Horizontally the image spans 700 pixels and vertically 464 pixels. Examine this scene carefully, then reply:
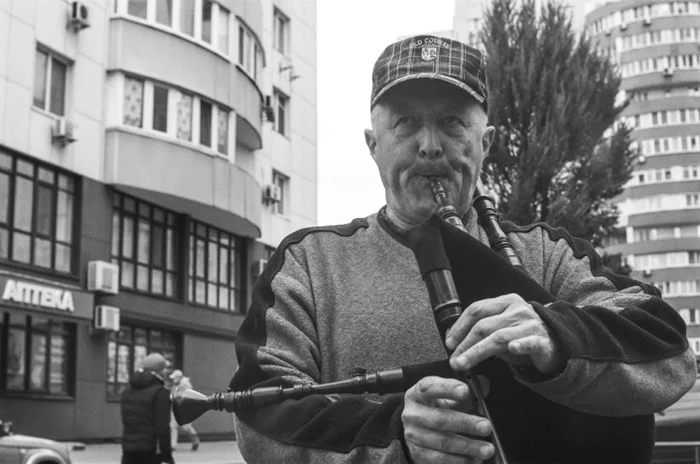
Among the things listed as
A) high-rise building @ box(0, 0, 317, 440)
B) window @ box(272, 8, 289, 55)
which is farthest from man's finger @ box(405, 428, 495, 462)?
window @ box(272, 8, 289, 55)

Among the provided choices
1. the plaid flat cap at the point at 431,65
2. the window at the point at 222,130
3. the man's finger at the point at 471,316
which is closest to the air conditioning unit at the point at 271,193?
the window at the point at 222,130

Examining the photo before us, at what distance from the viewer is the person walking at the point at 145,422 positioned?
10562 millimetres

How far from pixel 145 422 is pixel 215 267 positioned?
16353 mm

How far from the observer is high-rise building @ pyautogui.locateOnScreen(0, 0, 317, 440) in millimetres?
19375

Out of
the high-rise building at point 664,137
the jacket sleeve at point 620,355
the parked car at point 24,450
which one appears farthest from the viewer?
the high-rise building at point 664,137

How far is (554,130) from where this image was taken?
2270cm

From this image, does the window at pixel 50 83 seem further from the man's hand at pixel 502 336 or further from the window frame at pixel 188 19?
the man's hand at pixel 502 336

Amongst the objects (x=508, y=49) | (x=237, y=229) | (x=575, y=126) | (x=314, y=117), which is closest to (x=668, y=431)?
(x=575, y=126)

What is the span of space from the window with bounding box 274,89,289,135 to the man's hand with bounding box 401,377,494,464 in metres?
29.1

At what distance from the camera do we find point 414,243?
1.90m

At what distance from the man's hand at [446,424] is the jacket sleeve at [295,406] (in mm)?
130

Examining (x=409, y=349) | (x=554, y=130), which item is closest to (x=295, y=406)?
(x=409, y=349)

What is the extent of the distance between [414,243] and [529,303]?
0.24 metres

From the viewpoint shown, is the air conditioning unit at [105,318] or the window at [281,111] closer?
the air conditioning unit at [105,318]
